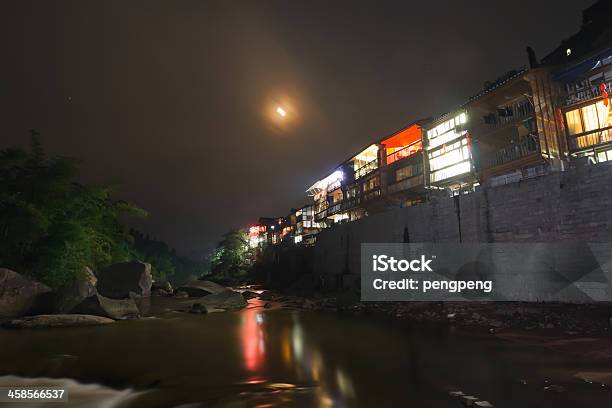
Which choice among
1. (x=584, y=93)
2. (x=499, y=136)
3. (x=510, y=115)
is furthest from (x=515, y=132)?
(x=584, y=93)

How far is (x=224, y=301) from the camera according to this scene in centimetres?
2336

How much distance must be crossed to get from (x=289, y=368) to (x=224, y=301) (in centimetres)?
1619

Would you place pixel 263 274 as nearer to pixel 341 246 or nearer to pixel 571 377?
pixel 341 246

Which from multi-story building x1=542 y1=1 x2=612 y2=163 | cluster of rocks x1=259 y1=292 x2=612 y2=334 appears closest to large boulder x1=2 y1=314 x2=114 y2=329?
cluster of rocks x1=259 y1=292 x2=612 y2=334

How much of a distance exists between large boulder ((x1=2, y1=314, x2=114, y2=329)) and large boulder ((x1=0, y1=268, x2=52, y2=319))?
1.94 m

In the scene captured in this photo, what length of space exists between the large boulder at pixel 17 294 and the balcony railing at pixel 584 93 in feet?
98.9

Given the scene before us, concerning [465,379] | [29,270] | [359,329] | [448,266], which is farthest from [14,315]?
[448,266]

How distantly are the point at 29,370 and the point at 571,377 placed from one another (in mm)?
13033

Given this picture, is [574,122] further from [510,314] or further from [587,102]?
[510,314]

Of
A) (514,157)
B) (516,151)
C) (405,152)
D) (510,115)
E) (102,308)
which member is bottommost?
(102,308)

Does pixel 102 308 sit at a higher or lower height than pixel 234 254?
lower

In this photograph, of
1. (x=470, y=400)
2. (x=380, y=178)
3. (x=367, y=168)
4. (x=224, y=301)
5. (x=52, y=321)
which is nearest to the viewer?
(x=470, y=400)

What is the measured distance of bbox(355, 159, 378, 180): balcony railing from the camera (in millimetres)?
33750

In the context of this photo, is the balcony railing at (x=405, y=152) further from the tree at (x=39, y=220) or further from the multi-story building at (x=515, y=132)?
the tree at (x=39, y=220)
